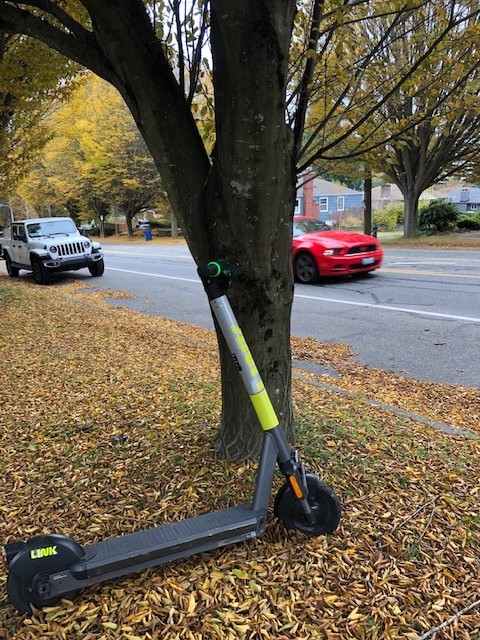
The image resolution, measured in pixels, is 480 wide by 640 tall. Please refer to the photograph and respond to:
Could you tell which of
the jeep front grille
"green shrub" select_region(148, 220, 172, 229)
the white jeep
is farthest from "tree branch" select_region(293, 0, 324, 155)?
"green shrub" select_region(148, 220, 172, 229)

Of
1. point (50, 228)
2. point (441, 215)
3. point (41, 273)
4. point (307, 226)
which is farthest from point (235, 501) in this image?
point (441, 215)

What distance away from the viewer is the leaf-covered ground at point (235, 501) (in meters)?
1.91

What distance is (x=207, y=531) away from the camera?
2.09 metres

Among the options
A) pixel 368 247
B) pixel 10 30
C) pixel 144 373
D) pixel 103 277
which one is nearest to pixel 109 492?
pixel 144 373

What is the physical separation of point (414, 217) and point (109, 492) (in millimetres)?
25613

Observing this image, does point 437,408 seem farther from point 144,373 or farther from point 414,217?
point 414,217

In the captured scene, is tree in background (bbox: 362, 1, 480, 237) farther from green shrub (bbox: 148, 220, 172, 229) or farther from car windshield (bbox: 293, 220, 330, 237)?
green shrub (bbox: 148, 220, 172, 229)

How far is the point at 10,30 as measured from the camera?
298cm

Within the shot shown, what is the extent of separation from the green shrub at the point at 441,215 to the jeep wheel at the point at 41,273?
22943mm

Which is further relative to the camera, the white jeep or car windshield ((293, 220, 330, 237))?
the white jeep

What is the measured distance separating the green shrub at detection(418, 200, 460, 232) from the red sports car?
60.6ft

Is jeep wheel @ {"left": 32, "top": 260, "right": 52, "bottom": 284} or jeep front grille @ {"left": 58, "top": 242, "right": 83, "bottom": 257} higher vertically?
jeep front grille @ {"left": 58, "top": 242, "right": 83, "bottom": 257}

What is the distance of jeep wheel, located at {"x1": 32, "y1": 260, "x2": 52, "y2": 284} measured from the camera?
1364 centimetres

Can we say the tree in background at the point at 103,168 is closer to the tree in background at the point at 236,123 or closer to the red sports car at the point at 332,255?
the red sports car at the point at 332,255
